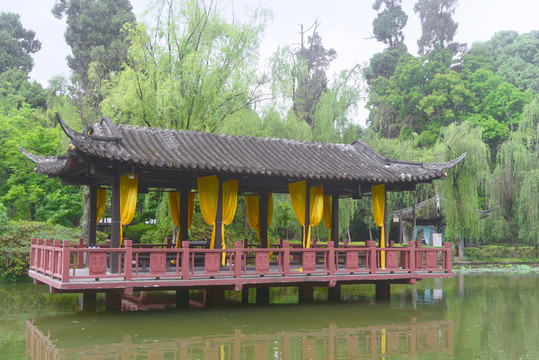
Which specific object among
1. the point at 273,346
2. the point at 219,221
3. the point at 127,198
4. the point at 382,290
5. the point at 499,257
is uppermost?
the point at 127,198

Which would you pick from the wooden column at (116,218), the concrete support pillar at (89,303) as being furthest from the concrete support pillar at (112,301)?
the wooden column at (116,218)

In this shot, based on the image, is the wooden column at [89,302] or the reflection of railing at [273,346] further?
the wooden column at [89,302]

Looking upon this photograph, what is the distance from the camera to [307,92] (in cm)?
2477

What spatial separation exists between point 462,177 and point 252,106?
9297 mm

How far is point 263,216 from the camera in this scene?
13734 mm

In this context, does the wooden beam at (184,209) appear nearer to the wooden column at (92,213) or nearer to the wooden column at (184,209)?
the wooden column at (184,209)

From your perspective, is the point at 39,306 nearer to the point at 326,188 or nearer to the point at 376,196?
the point at 326,188

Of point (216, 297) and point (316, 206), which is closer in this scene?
point (216, 297)

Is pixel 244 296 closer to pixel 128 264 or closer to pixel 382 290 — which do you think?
pixel 382 290

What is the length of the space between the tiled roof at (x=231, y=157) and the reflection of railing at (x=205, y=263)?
1484mm

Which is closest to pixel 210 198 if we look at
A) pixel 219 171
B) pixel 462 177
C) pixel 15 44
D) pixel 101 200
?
pixel 219 171

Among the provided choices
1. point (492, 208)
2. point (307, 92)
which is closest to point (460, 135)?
point (492, 208)

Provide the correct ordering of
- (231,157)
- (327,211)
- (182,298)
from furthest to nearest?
(327,211), (182,298), (231,157)

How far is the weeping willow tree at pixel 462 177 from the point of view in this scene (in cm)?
2195
